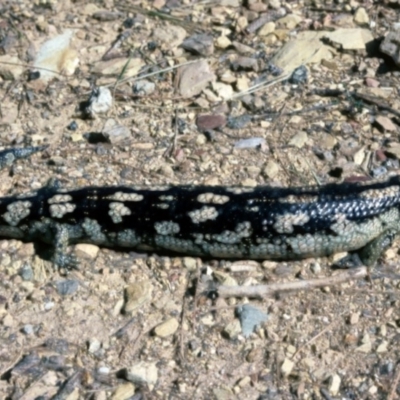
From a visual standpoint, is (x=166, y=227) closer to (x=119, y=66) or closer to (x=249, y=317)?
(x=249, y=317)

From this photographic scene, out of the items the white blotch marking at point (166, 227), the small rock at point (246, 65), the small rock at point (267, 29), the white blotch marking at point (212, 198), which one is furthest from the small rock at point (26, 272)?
the small rock at point (267, 29)

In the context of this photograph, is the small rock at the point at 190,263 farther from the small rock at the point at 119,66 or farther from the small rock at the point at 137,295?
the small rock at the point at 119,66

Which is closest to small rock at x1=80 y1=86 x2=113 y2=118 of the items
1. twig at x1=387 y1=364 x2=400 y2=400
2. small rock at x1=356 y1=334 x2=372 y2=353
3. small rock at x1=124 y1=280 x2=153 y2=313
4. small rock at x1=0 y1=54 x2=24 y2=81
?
small rock at x1=0 y1=54 x2=24 y2=81

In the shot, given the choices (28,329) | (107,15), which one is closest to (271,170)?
(28,329)

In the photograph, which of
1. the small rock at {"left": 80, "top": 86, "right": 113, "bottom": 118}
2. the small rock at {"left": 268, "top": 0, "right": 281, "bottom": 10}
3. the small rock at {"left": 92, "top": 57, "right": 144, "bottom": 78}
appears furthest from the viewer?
the small rock at {"left": 268, "top": 0, "right": 281, "bottom": 10}

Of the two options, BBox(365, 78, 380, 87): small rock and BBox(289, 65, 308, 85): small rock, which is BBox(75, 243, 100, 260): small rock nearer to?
BBox(289, 65, 308, 85): small rock

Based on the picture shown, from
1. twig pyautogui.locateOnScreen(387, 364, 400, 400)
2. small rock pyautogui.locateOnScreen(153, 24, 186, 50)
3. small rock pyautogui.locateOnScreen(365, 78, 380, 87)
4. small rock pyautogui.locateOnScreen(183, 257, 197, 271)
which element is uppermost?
small rock pyautogui.locateOnScreen(153, 24, 186, 50)
